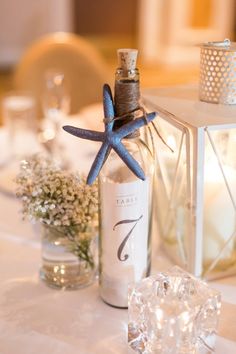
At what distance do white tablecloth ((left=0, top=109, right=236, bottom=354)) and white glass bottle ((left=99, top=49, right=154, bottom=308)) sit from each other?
0.05 metres

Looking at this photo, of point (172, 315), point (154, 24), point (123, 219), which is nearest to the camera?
point (172, 315)

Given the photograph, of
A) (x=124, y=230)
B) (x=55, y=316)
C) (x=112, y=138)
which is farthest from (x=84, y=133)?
(x=55, y=316)

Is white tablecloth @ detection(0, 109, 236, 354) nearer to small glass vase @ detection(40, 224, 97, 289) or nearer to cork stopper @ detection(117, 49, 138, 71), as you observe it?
small glass vase @ detection(40, 224, 97, 289)

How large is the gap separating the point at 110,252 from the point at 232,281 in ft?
0.76

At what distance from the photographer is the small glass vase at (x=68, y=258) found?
35.0 inches

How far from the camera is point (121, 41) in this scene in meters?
6.23

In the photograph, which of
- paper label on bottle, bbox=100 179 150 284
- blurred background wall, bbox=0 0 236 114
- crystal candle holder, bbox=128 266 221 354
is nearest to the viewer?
crystal candle holder, bbox=128 266 221 354

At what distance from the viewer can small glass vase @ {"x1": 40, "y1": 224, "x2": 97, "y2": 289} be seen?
888 millimetres

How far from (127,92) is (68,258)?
30 cm

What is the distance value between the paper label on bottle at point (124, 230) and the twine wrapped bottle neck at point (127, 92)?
106mm

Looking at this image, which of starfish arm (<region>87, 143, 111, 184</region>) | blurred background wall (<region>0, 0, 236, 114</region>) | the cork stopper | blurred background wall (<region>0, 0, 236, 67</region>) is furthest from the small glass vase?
blurred background wall (<region>0, 0, 236, 67</region>)

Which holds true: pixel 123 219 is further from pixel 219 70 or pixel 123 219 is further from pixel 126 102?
pixel 219 70

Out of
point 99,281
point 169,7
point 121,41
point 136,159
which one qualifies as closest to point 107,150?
point 136,159

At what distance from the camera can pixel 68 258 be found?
2.97 feet
